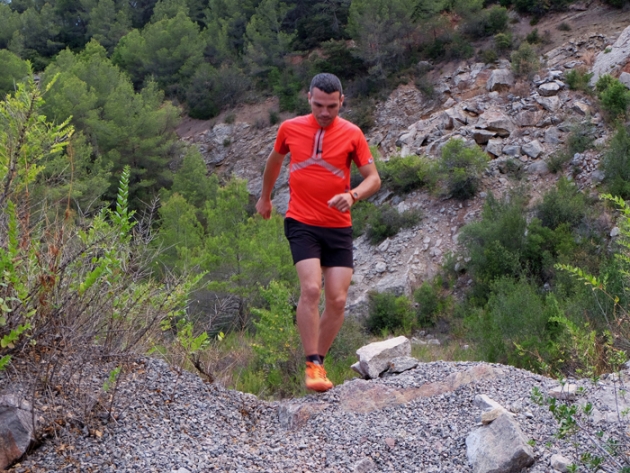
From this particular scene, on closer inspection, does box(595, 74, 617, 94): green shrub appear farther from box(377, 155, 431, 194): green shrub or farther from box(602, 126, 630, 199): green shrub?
box(377, 155, 431, 194): green shrub

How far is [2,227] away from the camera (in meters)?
3.13

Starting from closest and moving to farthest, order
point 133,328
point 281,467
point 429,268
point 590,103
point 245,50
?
point 281,467
point 133,328
point 429,268
point 590,103
point 245,50

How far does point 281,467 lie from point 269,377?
2059 millimetres

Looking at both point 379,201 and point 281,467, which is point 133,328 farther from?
point 379,201

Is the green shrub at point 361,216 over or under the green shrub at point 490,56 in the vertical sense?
under

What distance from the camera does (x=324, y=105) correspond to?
12.0 ft

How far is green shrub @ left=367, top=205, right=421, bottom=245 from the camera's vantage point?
17.5 metres

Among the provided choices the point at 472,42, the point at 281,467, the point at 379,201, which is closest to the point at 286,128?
the point at 281,467

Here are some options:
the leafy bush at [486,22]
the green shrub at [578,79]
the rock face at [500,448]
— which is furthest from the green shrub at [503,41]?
the rock face at [500,448]

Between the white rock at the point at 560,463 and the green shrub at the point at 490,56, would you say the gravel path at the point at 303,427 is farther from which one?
the green shrub at the point at 490,56

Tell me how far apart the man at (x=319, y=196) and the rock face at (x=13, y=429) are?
157 cm

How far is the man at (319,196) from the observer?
3684 mm

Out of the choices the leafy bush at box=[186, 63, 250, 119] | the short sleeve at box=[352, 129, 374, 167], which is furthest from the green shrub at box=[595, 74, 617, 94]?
the short sleeve at box=[352, 129, 374, 167]

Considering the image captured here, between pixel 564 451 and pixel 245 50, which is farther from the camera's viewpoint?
pixel 245 50
